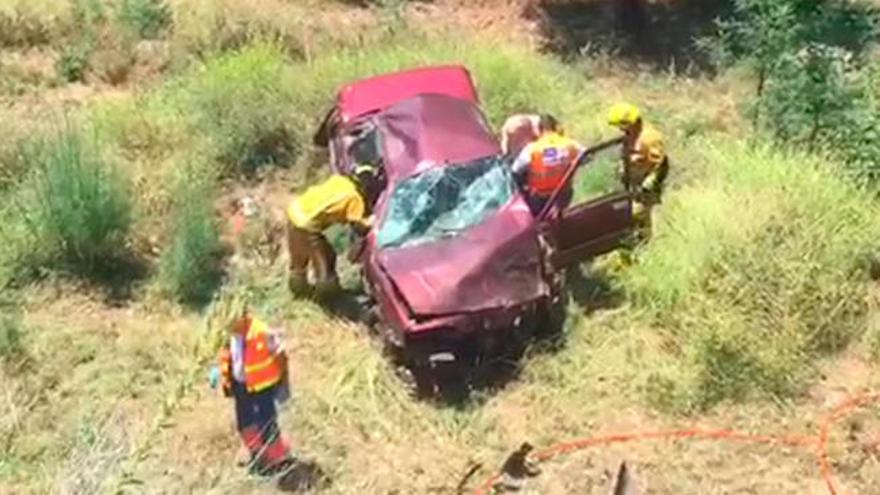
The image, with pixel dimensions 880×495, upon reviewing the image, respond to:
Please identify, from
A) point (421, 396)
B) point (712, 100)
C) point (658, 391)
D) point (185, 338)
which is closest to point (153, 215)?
point (185, 338)

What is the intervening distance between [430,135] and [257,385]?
2.72 m

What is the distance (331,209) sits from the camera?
10266mm

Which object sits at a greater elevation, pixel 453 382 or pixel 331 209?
pixel 331 209

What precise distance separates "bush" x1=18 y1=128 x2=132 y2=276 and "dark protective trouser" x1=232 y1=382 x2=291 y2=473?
245 cm

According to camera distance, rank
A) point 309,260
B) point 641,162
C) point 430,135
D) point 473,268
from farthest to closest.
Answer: point 641,162 → point 430,135 → point 309,260 → point 473,268

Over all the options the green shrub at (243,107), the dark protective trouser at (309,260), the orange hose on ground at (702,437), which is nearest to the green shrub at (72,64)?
the green shrub at (243,107)

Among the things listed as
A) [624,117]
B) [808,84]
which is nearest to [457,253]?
[624,117]

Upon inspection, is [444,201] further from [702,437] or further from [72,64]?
[72,64]

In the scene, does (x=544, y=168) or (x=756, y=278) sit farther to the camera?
(x=544, y=168)

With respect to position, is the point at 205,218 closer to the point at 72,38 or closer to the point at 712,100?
the point at 72,38

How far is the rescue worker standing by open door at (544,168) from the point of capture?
10312 millimetres

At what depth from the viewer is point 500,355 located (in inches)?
390

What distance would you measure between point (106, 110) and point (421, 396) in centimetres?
421

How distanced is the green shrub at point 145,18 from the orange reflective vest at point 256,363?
623cm
